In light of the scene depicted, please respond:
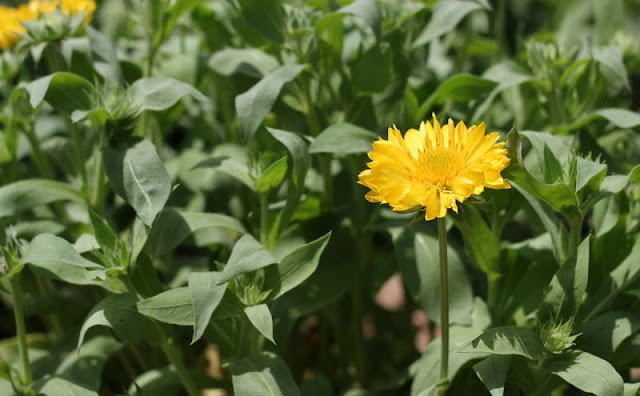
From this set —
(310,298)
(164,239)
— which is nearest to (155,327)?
(164,239)

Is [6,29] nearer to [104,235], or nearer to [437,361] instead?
[104,235]

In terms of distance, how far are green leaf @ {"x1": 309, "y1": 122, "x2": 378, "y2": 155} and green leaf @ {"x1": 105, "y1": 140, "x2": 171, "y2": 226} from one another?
0.77 feet

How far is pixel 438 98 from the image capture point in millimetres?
1408

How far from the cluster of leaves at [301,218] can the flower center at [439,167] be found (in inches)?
2.1

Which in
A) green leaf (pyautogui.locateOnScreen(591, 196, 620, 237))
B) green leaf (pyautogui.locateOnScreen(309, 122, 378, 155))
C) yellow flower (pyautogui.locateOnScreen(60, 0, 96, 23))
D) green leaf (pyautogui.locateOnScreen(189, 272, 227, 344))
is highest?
yellow flower (pyautogui.locateOnScreen(60, 0, 96, 23))

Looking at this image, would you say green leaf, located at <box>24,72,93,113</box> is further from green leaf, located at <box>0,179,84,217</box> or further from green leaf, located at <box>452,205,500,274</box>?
green leaf, located at <box>452,205,500,274</box>

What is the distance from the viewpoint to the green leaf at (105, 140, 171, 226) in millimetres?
1146

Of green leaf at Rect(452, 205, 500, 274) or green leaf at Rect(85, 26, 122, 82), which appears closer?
green leaf at Rect(452, 205, 500, 274)

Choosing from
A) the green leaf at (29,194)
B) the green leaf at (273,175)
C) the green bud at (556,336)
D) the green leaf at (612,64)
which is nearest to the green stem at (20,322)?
the green leaf at (29,194)

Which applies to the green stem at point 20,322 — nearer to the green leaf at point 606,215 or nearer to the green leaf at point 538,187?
the green leaf at point 538,187

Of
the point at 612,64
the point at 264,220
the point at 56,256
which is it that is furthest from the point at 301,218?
the point at 612,64

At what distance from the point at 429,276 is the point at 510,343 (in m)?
0.30

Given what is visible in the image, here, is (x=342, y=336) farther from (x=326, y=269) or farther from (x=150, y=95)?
(x=150, y=95)

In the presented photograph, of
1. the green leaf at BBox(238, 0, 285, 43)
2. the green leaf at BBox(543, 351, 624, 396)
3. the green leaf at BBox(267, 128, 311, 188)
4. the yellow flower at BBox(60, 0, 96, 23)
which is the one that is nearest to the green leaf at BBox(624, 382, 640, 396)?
the green leaf at BBox(543, 351, 624, 396)
